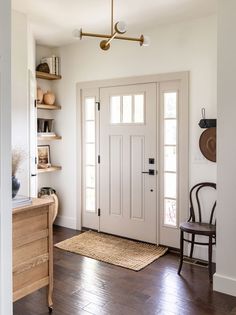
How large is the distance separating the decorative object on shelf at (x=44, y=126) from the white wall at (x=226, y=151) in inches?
111

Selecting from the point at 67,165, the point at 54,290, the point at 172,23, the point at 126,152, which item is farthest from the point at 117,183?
the point at 172,23

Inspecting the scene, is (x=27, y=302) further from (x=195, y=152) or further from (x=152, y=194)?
(x=195, y=152)

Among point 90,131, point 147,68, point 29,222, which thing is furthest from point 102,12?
point 29,222

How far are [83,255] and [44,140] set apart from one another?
1.96m

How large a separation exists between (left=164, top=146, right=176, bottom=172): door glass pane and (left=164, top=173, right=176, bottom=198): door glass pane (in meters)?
0.08

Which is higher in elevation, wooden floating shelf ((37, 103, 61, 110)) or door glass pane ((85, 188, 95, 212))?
wooden floating shelf ((37, 103, 61, 110))

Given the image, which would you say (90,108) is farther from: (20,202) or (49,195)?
(20,202)

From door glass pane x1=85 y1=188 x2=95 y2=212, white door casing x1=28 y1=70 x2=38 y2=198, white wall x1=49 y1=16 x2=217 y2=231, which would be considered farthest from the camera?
door glass pane x1=85 y1=188 x2=95 y2=212

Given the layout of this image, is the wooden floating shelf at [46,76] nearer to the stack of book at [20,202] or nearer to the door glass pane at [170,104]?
the door glass pane at [170,104]

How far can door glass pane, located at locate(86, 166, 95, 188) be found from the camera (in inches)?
193

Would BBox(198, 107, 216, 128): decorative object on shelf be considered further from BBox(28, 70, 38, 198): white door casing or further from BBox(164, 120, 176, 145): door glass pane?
BBox(28, 70, 38, 198): white door casing

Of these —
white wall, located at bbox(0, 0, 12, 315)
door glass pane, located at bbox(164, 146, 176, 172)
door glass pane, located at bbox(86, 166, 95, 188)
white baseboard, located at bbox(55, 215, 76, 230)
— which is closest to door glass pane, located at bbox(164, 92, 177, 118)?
door glass pane, located at bbox(164, 146, 176, 172)

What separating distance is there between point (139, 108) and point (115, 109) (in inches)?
15.3

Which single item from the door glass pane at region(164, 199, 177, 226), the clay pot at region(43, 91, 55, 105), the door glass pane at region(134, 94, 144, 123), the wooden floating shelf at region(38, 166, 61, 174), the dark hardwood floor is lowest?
the dark hardwood floor
